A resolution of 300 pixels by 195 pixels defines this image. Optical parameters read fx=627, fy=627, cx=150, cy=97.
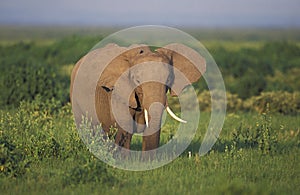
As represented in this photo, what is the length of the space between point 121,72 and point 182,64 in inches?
44.4

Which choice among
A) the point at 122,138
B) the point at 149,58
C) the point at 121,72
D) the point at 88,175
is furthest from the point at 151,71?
the point at 88,175

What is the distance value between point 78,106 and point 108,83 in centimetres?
168

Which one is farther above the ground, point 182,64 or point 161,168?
point 182,64

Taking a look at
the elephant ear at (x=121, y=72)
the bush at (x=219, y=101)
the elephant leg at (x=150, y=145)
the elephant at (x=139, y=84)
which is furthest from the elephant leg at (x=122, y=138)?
the bush at (x=219, y=101)

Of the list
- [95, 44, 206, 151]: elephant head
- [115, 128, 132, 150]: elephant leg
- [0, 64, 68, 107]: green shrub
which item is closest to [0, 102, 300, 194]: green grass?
[115, 128, 132, 150]: elephant leg

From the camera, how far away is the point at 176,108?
696 inches

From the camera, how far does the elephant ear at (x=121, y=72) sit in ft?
30.6

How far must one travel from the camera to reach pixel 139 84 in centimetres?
912

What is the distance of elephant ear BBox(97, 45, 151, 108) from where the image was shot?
9320 millimetres

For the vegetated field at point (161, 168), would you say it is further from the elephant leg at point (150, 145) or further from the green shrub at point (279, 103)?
the green shrub at point (279, 103)

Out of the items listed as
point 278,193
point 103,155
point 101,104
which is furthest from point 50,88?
point 278,193

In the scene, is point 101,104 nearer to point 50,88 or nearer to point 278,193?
point 278,193

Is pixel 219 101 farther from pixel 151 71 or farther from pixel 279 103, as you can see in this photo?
pixel 151 71

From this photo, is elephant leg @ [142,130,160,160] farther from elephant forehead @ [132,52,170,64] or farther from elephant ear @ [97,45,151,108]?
elephant forehead @ [132,52,170,64]
